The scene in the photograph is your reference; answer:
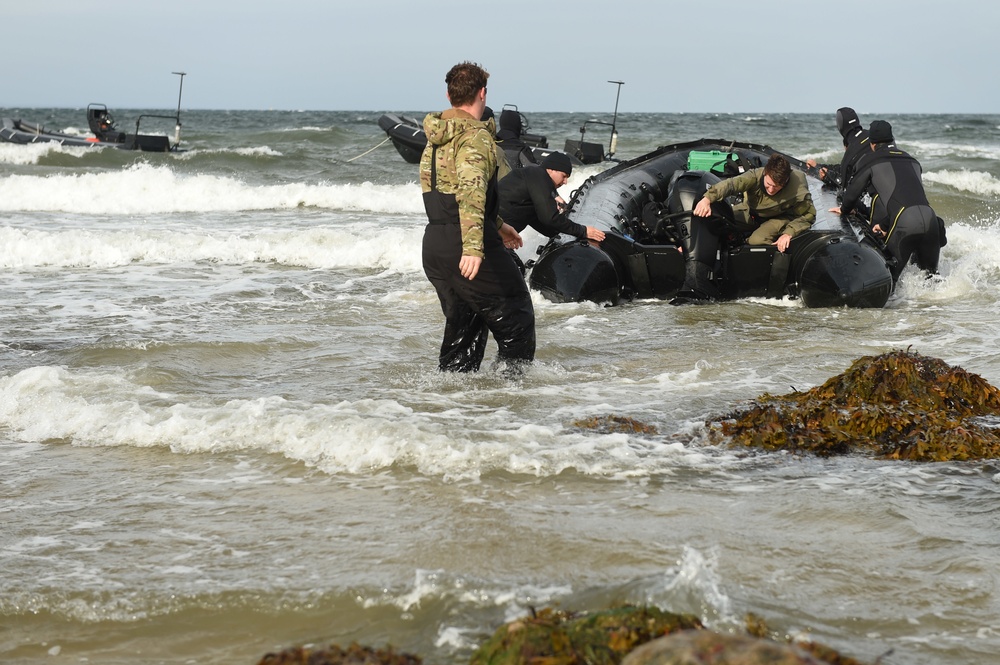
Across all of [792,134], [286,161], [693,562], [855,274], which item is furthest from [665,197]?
[792,134]

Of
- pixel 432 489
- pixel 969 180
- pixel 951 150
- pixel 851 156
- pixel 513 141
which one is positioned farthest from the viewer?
pixel 951 150

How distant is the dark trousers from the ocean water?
17cm

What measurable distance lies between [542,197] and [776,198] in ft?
9.57

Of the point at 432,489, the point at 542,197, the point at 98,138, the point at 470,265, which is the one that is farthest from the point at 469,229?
the point at 98,138

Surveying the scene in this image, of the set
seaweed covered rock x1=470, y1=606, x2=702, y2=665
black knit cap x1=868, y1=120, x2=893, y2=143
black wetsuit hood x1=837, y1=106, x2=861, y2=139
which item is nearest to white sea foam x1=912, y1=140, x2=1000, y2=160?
black wetsuit hood x1=837, y1=106, x2=861, y2=139

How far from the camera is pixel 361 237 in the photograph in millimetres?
13781

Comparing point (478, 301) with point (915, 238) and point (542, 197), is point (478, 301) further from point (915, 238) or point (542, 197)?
point (915, 238)

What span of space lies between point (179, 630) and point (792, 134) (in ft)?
133

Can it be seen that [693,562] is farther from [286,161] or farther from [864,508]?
[286,161]

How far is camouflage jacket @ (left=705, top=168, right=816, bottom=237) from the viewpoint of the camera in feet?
29.4

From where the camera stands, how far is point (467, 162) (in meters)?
5.18

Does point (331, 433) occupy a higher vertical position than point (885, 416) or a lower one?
lower

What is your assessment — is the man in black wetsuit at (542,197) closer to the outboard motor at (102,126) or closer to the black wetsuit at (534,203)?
the black wetsuit at (534,203)

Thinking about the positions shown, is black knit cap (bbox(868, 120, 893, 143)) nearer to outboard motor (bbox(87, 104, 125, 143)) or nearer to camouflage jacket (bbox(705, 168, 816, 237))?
camouflage jacket (bbox(705, 168, 816, 237))
